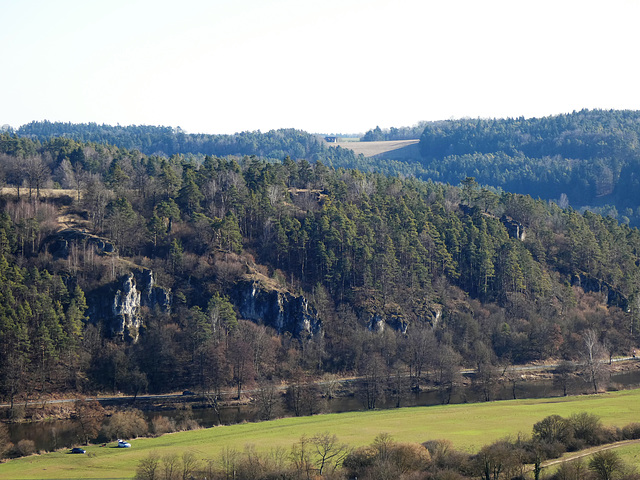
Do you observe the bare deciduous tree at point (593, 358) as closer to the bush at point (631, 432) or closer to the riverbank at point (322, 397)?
the riverbank at point (322, 397)

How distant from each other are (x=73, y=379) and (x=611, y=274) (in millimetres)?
108227

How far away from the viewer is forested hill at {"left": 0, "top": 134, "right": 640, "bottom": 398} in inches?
4348

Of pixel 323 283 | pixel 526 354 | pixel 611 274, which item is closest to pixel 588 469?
pixel 526 354

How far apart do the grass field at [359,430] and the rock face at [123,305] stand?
114 ft

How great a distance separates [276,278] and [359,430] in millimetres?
51580

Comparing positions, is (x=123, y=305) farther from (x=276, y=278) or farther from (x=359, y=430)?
(x=359, y=430)

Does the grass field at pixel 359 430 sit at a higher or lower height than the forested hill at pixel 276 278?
lower

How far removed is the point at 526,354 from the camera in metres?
127

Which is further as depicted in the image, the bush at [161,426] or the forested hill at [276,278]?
the forested hill at [276,278]

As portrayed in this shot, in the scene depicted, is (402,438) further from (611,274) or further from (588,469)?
(611,274)

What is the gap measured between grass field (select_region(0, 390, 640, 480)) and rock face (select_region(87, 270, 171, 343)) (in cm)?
3480

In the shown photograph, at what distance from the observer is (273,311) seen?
407 ft

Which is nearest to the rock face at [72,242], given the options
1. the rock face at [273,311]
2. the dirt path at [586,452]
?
the rock face at [273,311]

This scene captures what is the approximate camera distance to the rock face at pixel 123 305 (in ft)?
374
